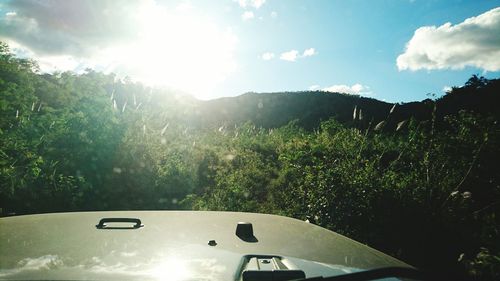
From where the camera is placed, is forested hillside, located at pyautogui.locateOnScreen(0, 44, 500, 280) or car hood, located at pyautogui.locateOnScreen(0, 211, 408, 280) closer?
car hood, located at pyautogui.locateOnScreen(0, 211, 408, 280)

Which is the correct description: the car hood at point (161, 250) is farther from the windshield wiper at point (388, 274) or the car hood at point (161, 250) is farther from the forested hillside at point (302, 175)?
the forested hillside at point (302, 175)

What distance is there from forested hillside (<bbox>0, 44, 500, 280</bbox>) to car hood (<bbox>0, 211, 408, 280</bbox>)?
2392mm

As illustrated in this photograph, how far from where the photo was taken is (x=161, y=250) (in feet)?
4.91

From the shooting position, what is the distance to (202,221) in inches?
91.9

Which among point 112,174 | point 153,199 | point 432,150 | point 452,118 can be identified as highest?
point 452,118

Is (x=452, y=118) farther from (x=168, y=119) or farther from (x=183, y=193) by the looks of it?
(x=168, y=119)

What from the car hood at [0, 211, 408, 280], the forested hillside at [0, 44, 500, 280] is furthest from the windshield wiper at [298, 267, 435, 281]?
the forested hillside at [0, 44, 500, 280]

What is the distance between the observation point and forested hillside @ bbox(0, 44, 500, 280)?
453cm

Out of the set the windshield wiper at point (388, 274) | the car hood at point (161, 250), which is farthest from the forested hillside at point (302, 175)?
the windshield wiper at point (388, 274)

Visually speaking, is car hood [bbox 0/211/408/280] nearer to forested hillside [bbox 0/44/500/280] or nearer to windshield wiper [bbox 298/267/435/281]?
windshield wiper [bbox 298/267/435/281]

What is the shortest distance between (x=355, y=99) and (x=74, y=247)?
48.3m

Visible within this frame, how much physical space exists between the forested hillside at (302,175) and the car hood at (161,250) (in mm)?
2392

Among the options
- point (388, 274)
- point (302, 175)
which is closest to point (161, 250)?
point (388, 274)

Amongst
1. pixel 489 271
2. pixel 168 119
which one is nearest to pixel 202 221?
pixel 489 271
